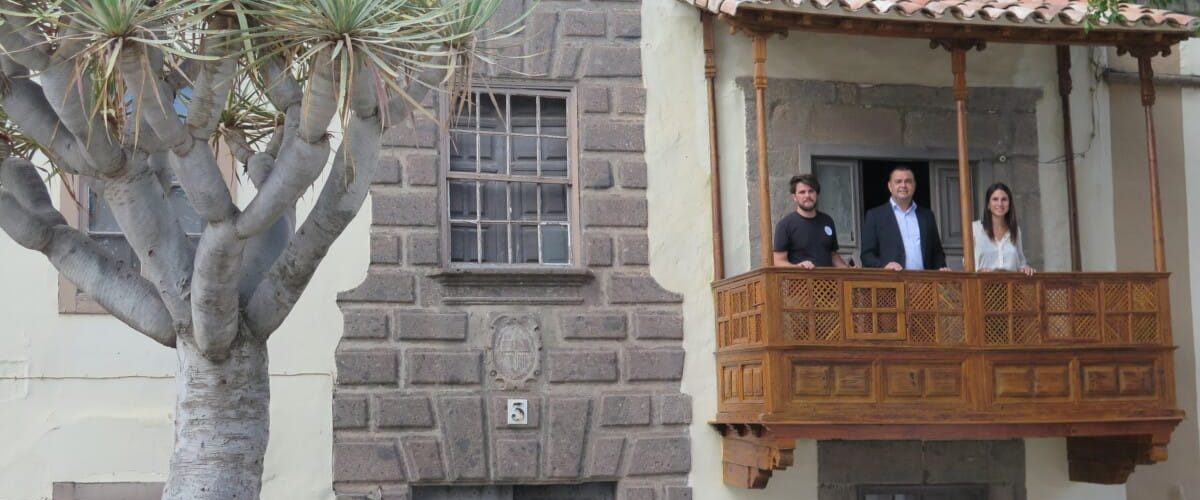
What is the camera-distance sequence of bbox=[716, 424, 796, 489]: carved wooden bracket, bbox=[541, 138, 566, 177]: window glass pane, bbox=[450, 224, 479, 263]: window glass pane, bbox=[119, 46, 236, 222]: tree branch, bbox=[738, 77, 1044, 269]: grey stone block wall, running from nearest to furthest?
bbox=[119, 46, 236, 222]: tree branch → bbox=[716, 424, 796, 489]: carved wooden bracket → bbox=[450, 224, 479, 263]: window glass pane → bbox=[541, 138, 566, 177]: window glass pane → bbox=[738, 77, 1044, 269]: grey stone block wall

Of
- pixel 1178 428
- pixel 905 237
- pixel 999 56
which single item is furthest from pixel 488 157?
pixel 1178 428

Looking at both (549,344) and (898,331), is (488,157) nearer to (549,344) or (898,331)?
(549,344)

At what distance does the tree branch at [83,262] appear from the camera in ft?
30.0

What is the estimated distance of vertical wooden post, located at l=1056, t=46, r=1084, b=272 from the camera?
43.9ft

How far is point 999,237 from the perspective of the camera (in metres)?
12.5

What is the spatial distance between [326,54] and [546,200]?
4449mm

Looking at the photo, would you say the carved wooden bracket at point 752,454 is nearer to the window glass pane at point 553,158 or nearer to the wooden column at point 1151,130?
the window glass pane at point 553,158

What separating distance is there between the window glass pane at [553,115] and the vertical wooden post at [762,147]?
151 cm

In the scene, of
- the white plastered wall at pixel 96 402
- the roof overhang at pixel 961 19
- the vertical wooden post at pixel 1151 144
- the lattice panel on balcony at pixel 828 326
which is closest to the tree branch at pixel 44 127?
the white plastered wall at pixel 96 402

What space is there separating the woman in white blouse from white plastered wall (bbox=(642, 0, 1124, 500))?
101cm

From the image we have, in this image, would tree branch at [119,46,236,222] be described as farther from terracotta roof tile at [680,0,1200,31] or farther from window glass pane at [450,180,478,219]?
terracotta roof tile at [680,0,1200,31]

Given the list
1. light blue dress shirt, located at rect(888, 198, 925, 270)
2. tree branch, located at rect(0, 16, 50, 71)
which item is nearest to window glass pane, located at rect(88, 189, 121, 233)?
tree branch, located at rect(0, 16, 50, 71)

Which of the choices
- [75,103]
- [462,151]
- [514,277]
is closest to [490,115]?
[462,151]

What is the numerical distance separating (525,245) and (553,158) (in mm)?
643
